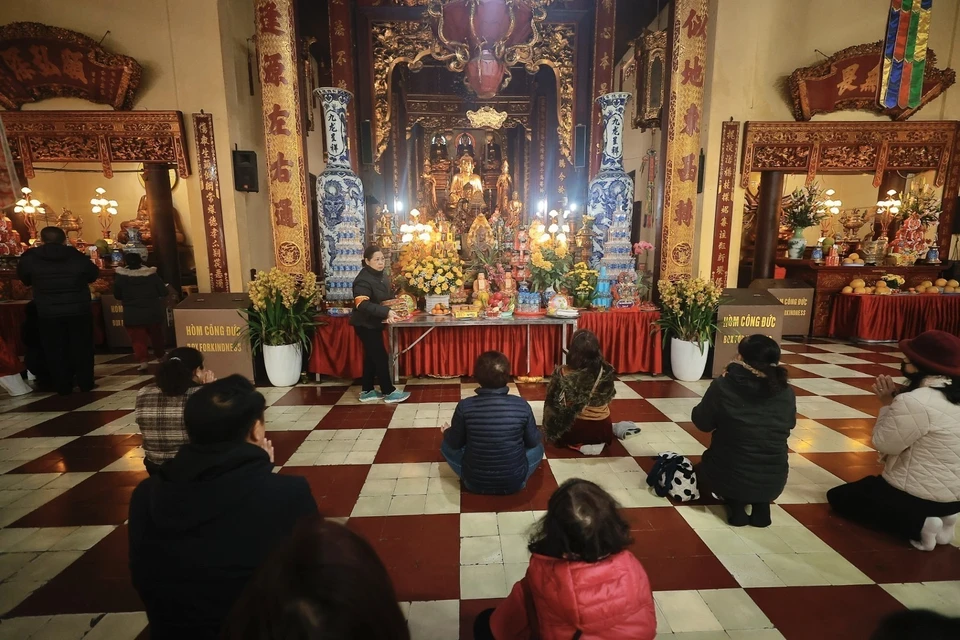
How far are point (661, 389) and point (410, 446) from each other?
2797 millimetres

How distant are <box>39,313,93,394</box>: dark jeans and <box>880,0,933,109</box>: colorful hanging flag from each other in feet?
29.4

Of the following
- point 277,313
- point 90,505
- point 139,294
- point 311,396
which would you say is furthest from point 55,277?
point 90,505

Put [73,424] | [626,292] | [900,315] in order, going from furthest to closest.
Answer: [900,315] < [626,292] < [73,424]

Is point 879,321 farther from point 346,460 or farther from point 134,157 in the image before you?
point 134,157

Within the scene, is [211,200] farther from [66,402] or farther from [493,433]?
[493,433]

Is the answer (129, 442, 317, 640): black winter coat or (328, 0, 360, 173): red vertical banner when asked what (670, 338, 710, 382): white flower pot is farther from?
(328, 0, 360, 173): red vertical banner

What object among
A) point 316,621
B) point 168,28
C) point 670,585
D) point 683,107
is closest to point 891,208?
point 683,107

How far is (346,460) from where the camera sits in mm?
3227

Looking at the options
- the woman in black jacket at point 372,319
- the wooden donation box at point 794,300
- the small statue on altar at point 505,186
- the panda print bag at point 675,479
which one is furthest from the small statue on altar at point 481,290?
the small statue on altar at point 505,186

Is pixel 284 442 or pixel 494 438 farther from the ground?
pixel 494 438

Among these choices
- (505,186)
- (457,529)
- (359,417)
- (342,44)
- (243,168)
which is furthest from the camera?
(505,186)

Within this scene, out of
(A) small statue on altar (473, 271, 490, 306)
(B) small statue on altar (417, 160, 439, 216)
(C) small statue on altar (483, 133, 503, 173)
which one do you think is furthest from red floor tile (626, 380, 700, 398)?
(C) small statue on altar (483, 133, 503, 173)

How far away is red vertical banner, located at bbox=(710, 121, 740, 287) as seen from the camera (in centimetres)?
625

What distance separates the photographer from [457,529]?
7.97ft
